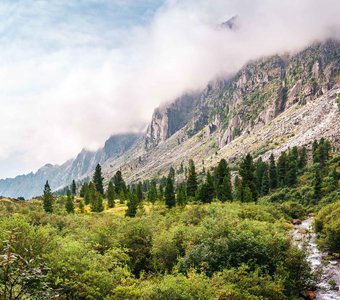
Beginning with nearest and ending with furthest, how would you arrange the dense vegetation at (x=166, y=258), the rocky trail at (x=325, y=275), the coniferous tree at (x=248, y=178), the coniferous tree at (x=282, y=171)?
the dense vegetation at (x=166, y=258), the rocky trail at (x=325, y=275), the coniferous tree at (x=248, y=178), the coniferous tree at (x=282, y=171)

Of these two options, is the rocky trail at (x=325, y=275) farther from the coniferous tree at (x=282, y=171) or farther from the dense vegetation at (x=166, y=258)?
the coniferous tree at (x=282, y=171)

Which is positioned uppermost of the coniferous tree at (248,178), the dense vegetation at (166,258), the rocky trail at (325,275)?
the coniferous tree at (248,178)

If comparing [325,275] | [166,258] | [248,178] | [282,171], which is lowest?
[325,275]

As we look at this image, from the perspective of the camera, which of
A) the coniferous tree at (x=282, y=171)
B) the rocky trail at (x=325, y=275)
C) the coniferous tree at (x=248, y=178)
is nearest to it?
the rocky trail at (x=325, y=275)

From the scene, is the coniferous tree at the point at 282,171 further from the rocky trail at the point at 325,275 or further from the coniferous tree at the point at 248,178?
the rocky trail at the point at 325,275

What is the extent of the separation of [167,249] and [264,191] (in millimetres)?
97542

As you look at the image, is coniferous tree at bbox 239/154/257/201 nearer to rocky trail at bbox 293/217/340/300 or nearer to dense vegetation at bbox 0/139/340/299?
dense vegetation at bbox 0/139/340/299

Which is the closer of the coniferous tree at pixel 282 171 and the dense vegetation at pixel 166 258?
the dense vegetation at pixel 166 258

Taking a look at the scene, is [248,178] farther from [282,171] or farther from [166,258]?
[166,258]

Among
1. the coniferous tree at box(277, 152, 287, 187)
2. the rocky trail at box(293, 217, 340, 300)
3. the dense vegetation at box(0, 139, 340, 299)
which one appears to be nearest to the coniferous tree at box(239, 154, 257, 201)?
the coniferous tree at box(277, 152, 287, 187)

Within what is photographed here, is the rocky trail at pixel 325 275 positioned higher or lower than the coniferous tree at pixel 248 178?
lower

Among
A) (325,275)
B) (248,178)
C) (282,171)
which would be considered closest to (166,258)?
(325,275)

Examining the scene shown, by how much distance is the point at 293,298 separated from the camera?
121 ft

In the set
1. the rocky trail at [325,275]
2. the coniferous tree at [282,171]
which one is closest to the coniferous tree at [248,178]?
the coniferous tree at [282,171]
